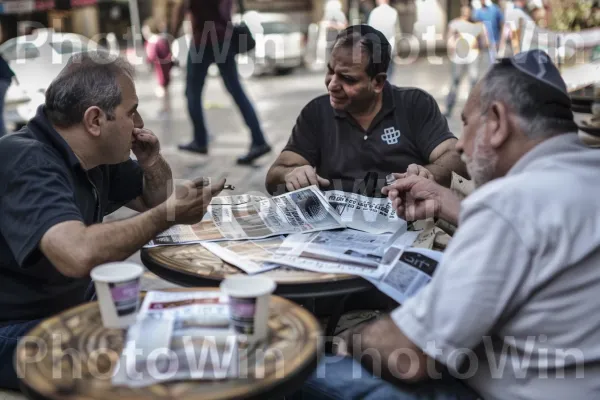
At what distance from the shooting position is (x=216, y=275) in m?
1.85

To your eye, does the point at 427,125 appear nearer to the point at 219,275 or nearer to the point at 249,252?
the point at 249,252

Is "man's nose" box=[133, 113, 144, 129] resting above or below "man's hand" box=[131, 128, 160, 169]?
above

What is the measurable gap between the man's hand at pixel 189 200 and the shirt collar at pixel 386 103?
42.7 inches

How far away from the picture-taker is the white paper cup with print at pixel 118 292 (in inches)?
57.2

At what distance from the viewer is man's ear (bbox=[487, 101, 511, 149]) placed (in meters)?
1.53

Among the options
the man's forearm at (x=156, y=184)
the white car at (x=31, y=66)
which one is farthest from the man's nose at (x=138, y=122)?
the white car at (x=31, y=66)

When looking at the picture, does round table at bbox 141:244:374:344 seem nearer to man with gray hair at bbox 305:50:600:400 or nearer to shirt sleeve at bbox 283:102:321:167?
man with gray hair at bbox 305:50:600:400

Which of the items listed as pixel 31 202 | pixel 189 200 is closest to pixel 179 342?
pixel 189 200

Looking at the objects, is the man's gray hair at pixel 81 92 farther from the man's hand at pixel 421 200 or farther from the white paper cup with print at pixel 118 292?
the man's hand at pixel 421 200

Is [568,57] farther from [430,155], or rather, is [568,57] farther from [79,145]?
[79,145]

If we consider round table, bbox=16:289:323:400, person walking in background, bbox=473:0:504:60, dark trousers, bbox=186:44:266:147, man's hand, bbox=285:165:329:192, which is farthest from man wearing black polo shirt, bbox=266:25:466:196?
person walking in background, bbox=473:0:504:60

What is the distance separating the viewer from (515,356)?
56.9 inches

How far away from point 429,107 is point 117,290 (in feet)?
6.09

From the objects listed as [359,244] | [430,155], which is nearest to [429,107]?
[430,155]
